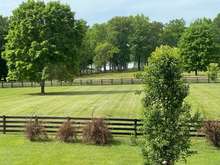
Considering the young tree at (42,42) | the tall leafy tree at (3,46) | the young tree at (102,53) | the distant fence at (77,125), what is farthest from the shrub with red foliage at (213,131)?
the young tree at (102,53)

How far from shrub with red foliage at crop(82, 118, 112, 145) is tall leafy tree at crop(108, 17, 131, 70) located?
13415 cm

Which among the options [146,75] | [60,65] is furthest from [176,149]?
[60,65]

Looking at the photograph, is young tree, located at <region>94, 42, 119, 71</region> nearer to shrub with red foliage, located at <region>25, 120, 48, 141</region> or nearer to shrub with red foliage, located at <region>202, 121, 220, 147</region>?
shrub with red foliage, located at <region>25, 120, 48, 141</region>

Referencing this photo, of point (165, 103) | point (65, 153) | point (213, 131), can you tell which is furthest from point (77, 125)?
point (165, 103)

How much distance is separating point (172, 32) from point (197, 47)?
5534 centimetres

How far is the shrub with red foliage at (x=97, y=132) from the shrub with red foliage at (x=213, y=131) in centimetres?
531

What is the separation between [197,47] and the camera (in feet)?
362

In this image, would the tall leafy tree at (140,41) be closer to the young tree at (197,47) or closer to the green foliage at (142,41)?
the green foliage at (142,41)

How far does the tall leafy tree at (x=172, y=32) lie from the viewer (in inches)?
6406

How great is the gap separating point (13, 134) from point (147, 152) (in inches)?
609

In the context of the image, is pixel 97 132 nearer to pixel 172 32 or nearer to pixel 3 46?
pixel 3 46

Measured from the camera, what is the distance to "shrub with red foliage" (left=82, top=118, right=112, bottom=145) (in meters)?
27.1

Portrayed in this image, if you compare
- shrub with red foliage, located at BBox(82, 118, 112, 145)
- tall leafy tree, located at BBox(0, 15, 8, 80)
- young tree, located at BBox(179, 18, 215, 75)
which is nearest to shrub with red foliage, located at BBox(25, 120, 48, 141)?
shrub with red foliage, located at BBox(82, 118, 112, 145)

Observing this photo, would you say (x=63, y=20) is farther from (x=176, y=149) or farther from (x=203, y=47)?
(x=176, y=149)
